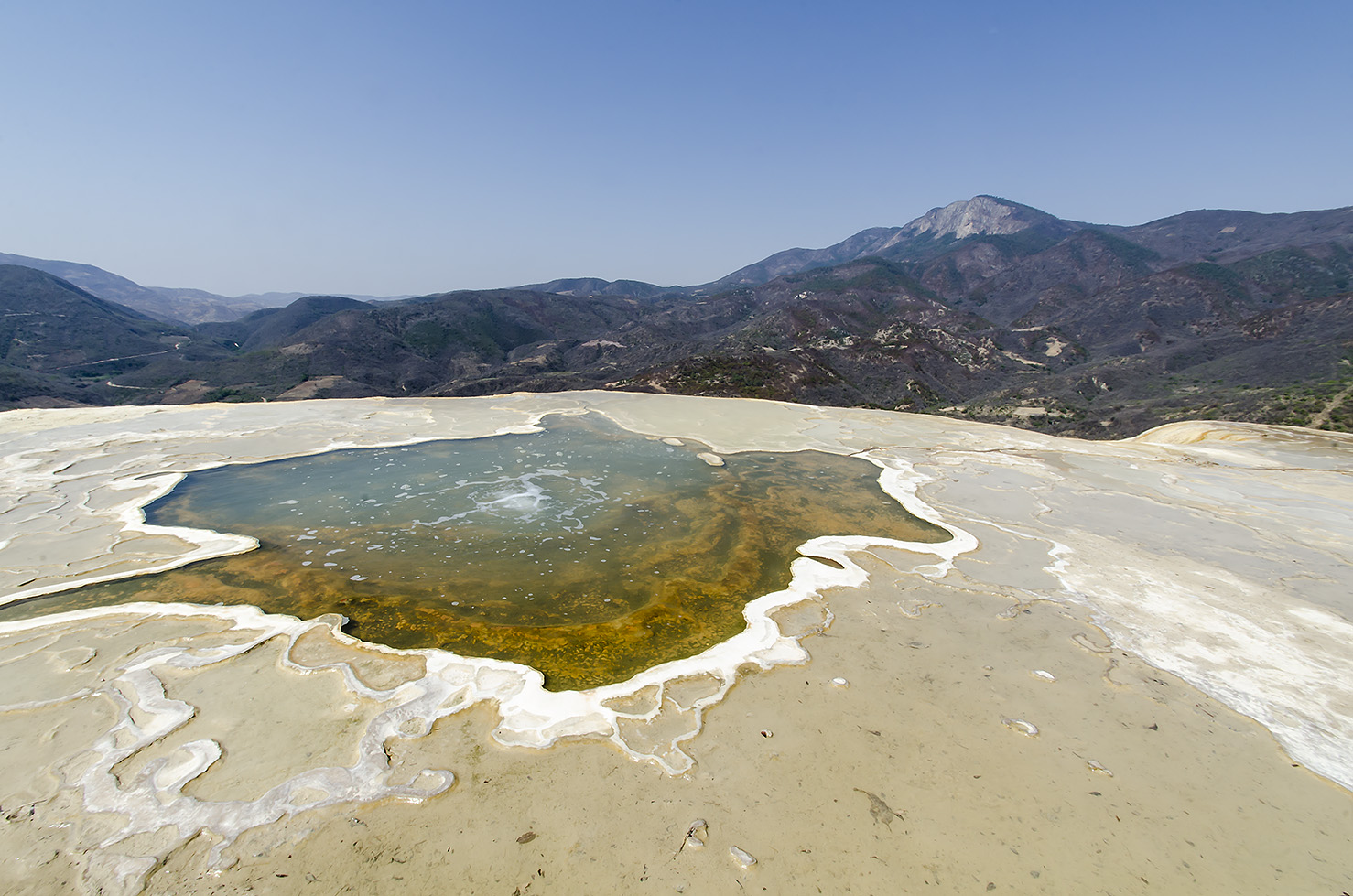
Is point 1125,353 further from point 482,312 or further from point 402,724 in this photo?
point 482,312

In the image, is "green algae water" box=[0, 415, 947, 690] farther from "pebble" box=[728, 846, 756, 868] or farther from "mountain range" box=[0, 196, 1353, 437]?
"mountain range" box=[0, 196, 1353, 437]

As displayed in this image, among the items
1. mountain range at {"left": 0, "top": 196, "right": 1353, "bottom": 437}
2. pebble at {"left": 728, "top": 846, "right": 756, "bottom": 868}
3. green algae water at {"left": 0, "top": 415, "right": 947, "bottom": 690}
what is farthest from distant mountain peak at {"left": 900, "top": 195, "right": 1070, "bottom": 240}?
pebble at {"left": 728, "top": 846, "right": 756, "bottom": 868}

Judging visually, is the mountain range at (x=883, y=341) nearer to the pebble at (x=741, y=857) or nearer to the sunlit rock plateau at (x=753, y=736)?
the sunlit rock plateau at (x=753, y=736)

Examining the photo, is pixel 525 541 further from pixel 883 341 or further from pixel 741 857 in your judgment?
pixel 883 341

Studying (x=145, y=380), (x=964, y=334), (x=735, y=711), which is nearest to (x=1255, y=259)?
(x=964, y=334)

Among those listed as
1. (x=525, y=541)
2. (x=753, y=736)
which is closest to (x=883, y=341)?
(x=525, y=541)

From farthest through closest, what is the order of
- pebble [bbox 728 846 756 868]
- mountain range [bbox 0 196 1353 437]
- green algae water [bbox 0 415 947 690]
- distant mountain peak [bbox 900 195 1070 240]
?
distant mountain peak [bbox 900 195 1070 240] < mountain range [bbox 0 196 1353 437] < green algae water [bbox 0 415 947 690] < pebble [bbox 728 846 756 868]
